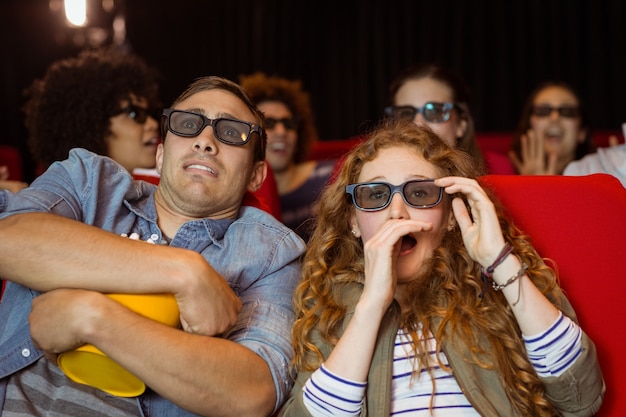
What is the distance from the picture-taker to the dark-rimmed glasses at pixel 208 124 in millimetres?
1813

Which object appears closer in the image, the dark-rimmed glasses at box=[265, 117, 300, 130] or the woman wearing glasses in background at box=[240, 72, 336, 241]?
the woman wearing glasses in background at box=[240, 72, 336, 241]

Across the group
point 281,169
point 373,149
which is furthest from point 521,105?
point 373,149

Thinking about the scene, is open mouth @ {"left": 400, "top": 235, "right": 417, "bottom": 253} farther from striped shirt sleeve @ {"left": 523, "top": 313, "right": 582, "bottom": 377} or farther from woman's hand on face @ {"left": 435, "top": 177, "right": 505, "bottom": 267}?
striped shirt sleeve @ {"left": 523, "top": 313, "right": 582, "bottom": 377}

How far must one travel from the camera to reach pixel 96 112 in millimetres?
2721

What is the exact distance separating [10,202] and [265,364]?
63 centimetres

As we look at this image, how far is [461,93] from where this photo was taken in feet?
9.61

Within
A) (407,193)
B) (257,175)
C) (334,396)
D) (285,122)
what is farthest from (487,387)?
(285,122)

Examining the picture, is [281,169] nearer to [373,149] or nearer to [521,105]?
[373,149]

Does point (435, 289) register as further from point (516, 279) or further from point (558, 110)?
point (558, 110)

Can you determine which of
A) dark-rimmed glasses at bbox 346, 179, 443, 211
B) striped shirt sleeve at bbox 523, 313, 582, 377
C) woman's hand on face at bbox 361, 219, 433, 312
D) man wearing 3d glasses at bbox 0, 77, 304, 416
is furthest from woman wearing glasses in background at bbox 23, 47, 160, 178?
striped shirt sleeve at bbox 523, 313, 582, 377

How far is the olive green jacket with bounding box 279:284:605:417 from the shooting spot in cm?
145

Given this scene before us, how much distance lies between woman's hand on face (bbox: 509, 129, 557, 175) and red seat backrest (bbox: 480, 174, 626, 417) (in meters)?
1.65

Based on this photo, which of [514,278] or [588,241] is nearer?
[514,278]

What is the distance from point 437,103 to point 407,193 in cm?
122
